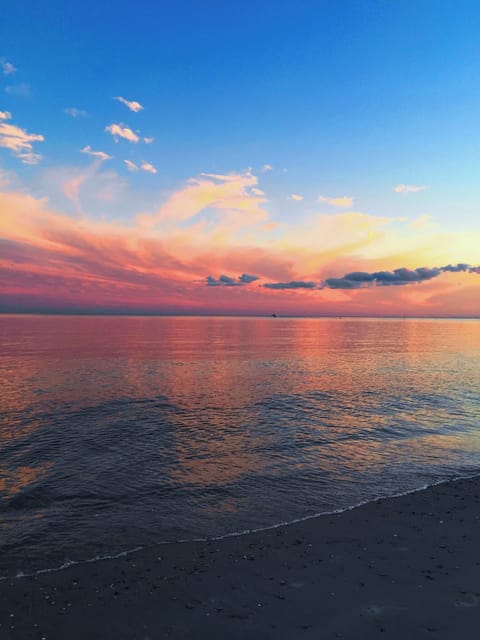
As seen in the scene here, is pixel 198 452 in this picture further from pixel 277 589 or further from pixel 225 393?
pixel 225 393

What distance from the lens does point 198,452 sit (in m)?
21.6

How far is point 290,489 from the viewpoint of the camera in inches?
659

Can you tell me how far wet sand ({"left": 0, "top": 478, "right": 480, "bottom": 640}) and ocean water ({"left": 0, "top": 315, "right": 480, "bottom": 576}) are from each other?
1.43 meters

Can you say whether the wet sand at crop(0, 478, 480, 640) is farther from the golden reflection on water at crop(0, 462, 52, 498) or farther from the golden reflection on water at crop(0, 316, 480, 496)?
the golden reflection on water at crop(0, 462, 52, 498)

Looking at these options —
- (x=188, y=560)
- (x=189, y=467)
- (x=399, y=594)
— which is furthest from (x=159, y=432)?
(x=399, y=594)

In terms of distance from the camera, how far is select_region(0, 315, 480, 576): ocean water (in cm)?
1384

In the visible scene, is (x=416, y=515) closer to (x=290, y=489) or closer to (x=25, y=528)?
(x=290, y=489)

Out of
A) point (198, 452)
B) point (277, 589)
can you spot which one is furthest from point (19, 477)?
point (277, 589)

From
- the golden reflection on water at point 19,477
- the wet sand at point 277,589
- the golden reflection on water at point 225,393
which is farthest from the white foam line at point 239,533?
the golden reflection on water at point 19,477

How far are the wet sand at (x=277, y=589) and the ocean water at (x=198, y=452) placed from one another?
1.43 meters

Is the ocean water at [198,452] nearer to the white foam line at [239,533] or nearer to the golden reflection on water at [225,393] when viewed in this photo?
the golden reflection on water at [225,393]

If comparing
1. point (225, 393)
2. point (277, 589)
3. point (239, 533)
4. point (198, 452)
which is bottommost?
point (225, 393)

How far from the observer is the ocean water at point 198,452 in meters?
13.8

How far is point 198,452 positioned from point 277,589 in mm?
12369
